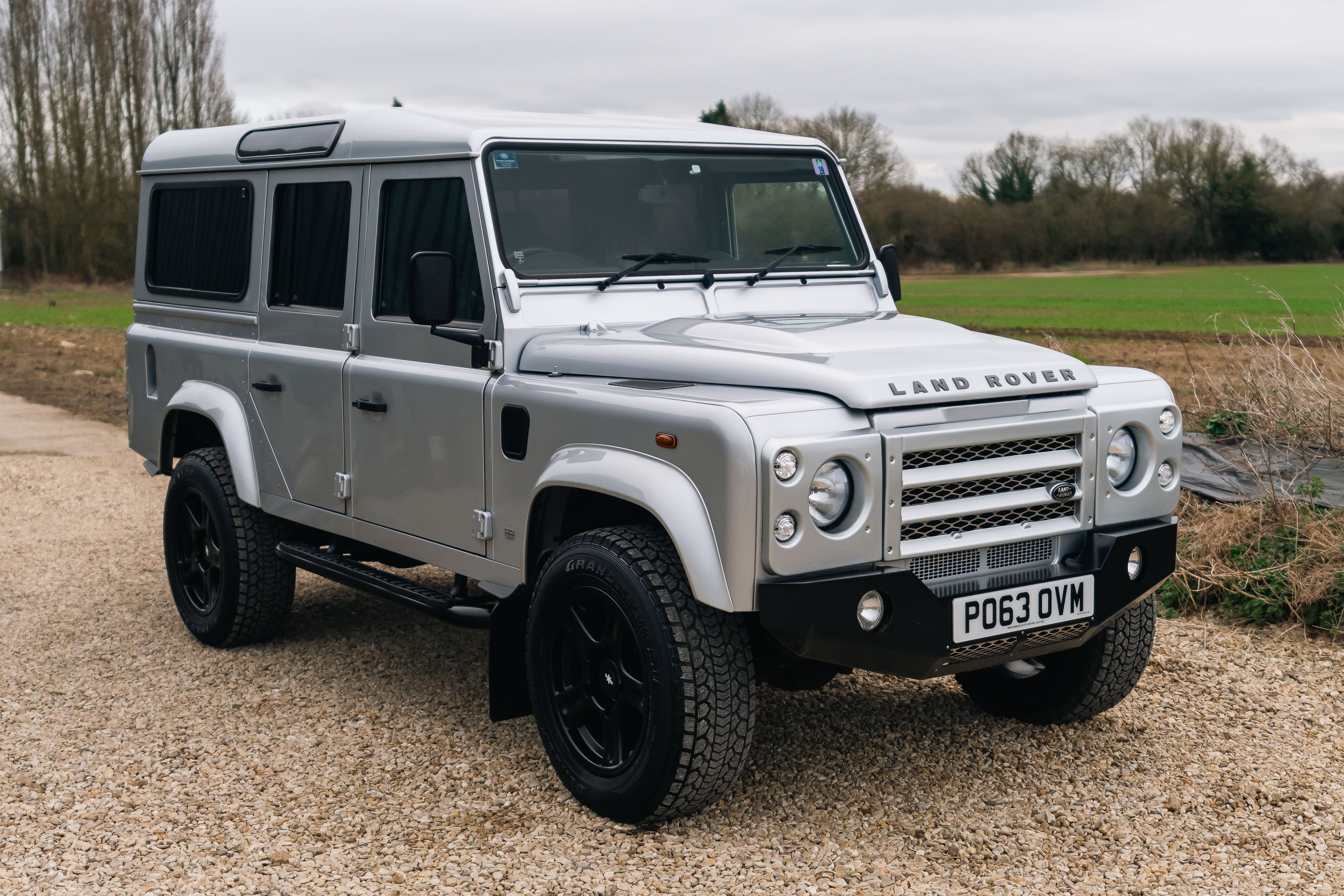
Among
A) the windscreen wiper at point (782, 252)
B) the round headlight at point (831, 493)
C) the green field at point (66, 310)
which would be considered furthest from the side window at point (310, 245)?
the green field at point (66, 310)

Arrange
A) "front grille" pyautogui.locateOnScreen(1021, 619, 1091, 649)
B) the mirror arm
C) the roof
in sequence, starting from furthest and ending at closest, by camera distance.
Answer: the roof → the mirror arm → "front grille" pyautogui.locateOnScreen(1021, 619, 1091, 649)

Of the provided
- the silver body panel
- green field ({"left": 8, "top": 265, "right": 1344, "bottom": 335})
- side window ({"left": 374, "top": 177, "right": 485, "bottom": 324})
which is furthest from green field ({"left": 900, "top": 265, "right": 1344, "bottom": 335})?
side window ({"left": 374, "top": 177, "right": 485, "bottom": 324})

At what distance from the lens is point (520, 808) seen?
4.09 metres

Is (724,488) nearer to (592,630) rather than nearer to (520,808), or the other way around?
(592,630)

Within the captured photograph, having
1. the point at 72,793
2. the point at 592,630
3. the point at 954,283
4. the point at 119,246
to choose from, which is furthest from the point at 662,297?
the point at 119,246

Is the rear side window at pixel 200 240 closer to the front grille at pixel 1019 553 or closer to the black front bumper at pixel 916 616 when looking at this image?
the black front bumper at pixel 916 616

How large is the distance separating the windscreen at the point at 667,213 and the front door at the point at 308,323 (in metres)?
0.89

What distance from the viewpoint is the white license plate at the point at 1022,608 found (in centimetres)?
363

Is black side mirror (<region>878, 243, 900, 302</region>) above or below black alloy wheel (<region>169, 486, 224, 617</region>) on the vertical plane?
above

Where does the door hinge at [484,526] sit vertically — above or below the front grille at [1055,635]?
above

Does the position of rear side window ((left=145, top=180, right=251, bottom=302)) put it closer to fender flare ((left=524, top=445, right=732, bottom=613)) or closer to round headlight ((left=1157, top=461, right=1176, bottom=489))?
fender flare ((left=524, top=445, right=732, bottom=613))

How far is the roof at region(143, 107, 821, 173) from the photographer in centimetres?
457

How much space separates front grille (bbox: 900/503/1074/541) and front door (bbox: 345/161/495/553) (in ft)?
4.99

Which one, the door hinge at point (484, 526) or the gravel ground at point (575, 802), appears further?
the door hinge at point (484, 526)
